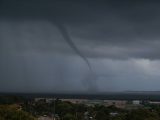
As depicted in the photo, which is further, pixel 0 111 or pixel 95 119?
pixel 95 119

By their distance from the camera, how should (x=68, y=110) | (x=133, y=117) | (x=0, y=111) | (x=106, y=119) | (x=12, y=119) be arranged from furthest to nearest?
1. (x=68, y=110)
2. (x=106, y=119)
3. (x=133, y=117)
4. (x=0, y=111)
5. (x=12, y=119)

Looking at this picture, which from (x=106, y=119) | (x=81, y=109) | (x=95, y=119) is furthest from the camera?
(x=81, y=109)

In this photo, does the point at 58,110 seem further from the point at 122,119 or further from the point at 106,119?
the point at 122,119

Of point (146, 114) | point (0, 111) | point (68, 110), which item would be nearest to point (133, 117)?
point (146, 114)

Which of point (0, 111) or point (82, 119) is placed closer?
point (0, 111)

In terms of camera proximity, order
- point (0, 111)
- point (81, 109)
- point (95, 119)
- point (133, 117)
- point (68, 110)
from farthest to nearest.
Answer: point (81, 109) < point (68, 110) < point (95, 119) < point (133, 117) < point (0, 111)

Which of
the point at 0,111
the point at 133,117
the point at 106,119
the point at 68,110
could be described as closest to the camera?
the point at 0,111

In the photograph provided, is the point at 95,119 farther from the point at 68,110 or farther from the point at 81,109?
the point at 81,109

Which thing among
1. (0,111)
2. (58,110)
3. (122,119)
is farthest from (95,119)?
(0,111)
